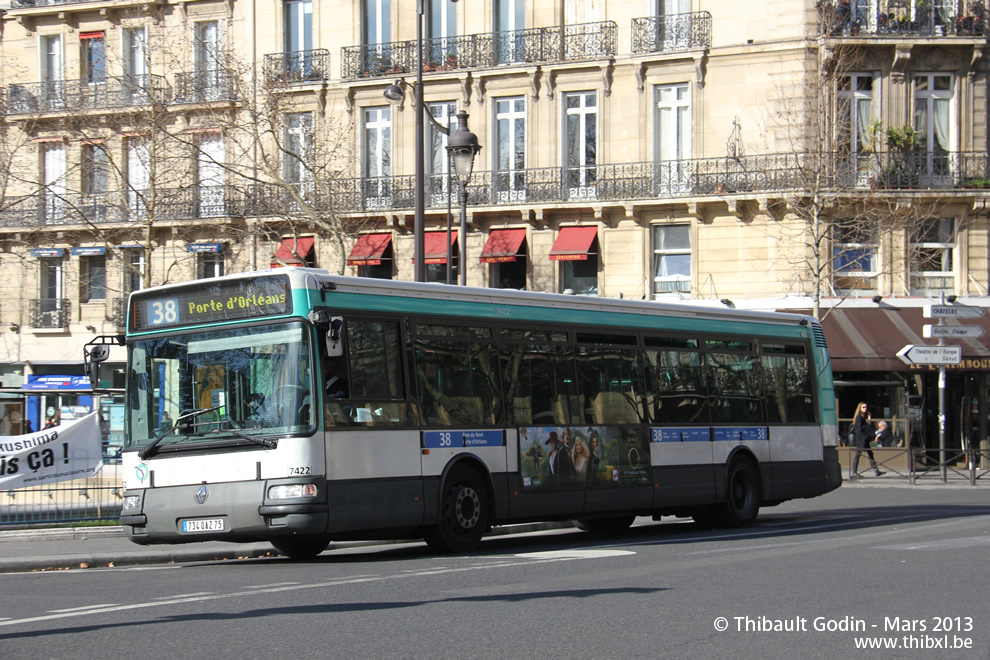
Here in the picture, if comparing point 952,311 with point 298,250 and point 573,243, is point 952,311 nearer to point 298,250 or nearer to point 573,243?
point 573,243

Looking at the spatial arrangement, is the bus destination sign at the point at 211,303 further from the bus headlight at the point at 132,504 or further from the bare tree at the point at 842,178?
the bare tree at the point at 842,178

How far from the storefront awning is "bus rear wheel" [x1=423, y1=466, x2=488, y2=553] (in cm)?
1919

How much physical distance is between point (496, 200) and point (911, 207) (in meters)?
10.9

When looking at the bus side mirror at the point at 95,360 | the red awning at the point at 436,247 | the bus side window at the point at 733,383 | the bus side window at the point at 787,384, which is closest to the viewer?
the bus side mirror at the point at 95,360

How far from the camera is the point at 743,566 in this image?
11.4m

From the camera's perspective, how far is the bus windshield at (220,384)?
11898mm

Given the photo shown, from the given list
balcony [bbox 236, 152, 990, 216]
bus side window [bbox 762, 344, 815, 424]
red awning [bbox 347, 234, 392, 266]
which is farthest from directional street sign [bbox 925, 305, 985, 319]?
red awning [bbox 347, 234, 392, 266]

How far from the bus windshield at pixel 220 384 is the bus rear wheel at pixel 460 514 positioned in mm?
2149

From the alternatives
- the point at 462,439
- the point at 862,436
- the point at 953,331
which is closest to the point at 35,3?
the point at 862,436

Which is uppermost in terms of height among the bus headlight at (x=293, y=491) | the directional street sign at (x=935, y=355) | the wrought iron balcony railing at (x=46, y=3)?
the wrought iron balcony railing at (x=46, y=3)

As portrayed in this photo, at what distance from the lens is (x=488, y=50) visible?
35219 mm

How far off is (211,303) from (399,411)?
2.18m

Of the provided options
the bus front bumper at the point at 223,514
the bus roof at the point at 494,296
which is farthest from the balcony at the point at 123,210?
the bus front bumper at the point at 223,514

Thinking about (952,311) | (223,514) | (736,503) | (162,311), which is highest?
(162,311)
